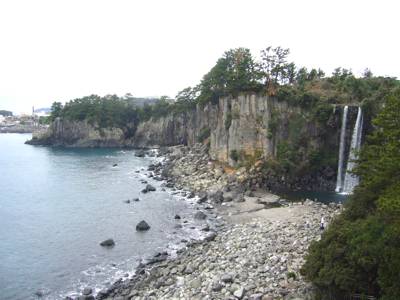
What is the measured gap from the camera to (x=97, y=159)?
89812mm

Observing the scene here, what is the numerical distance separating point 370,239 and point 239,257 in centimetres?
1288

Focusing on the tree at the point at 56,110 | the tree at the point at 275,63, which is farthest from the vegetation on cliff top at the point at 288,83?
the tree at the point at 56,110

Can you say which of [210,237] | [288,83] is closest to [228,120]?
[288,83]

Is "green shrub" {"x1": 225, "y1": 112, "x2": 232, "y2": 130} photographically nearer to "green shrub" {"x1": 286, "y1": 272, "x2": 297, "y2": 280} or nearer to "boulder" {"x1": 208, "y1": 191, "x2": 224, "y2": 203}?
"boulder" {"x1": 208, "y1": 191, "x2": 224, "y2": 203}

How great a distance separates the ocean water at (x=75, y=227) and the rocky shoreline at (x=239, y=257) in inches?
108

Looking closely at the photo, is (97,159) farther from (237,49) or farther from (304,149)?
(304,149)

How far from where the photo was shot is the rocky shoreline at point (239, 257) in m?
23.5

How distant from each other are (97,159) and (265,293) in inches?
2886

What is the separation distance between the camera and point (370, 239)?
697 inches

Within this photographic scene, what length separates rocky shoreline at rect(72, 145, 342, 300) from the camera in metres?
23.5

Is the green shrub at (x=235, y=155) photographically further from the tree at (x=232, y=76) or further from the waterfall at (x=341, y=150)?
the waterfall at (x=341, y=150)

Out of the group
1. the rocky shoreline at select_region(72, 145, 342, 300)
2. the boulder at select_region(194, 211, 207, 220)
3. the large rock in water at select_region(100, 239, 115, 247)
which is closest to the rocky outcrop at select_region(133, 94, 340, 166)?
the rocky shoreline at select_region(72, 145, 342, 300)

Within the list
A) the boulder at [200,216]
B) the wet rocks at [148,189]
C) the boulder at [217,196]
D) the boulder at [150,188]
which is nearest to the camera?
the boulder at [200,216]

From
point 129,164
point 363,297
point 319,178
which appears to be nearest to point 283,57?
point 319,178
